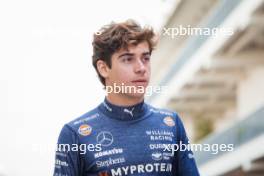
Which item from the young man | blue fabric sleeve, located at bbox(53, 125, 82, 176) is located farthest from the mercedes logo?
blue fabric sleeve, located at bbox(53, 125, 82, 176)

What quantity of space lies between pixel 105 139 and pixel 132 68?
322 millimetres

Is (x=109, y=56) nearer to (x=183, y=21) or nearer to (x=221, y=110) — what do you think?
(x=221, y=110)

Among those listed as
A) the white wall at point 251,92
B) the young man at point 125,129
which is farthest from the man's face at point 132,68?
the white wall at point 251,92

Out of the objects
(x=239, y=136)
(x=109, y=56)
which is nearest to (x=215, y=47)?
(x=239, y=136)

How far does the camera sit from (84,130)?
145 inches

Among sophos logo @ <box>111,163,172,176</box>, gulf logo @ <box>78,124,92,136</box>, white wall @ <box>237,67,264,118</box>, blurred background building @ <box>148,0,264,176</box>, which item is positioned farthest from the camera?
white wall @ <box>237,67,264,118</box>

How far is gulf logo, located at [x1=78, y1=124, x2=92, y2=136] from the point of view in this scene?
3.68 meters

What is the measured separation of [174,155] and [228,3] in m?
16.3

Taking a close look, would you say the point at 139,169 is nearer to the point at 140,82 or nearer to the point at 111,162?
the point at 111,162

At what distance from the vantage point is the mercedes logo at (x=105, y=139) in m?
3.62

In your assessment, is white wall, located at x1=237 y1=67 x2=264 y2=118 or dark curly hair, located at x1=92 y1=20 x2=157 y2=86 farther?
white wall, located at x1=237 y1=67 x2=264 y2=118

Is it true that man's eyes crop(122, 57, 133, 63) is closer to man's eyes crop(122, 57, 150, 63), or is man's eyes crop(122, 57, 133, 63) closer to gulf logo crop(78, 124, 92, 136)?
man's eyes crop(122, 57, 150, 63)

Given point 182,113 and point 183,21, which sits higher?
point 183,21

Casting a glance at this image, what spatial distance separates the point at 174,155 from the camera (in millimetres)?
3650
